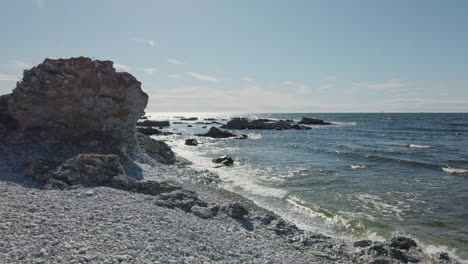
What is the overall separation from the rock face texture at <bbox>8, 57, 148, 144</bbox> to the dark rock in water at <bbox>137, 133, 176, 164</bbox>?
18.9 ft

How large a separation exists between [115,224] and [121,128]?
14.1 metres

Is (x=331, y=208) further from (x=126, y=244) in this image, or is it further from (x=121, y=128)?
(x=121, y=128)

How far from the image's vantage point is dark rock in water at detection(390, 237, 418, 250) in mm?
12537

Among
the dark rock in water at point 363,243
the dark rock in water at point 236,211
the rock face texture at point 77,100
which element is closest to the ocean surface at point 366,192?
the dark rock in water at point 363,243

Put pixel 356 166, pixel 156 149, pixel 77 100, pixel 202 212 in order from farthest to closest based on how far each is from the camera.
Result: pixel 356 166 < pixel 156 149 < pixel 77 100 < pixel 202 212

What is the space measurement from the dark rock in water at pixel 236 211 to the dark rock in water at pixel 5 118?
14899 mm

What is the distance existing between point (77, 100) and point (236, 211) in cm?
1341

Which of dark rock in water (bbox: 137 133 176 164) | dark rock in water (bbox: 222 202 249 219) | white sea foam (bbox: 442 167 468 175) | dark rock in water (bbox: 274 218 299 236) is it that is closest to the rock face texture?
dark rock in water (bbox: 137 133 176 164)

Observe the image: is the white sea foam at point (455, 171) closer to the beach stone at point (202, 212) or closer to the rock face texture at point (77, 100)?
the beach stone at point (202, 212)

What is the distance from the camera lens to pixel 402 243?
12.6 metres

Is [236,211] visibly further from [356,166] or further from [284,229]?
[356,166]

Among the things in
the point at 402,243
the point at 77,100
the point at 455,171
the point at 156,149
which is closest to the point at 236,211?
the point at 402,243

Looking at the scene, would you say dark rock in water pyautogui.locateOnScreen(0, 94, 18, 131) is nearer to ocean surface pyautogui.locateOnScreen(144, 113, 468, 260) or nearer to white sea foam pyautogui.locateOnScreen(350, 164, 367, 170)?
ocean surface pyautogui.locateOnScreen(144, 113, 468, 260)

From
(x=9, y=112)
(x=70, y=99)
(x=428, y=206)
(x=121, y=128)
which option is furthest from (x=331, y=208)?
(x=9, y=112)
